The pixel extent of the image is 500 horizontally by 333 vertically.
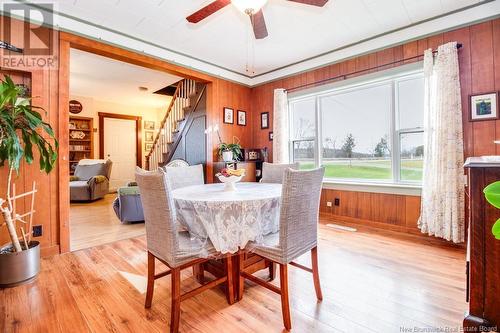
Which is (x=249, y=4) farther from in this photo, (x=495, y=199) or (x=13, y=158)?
(x=13, y=158)

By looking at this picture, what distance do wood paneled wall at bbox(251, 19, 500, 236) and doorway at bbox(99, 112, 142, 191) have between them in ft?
18.9

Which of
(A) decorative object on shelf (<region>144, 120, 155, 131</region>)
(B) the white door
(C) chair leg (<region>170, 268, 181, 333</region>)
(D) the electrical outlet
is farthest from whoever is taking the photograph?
(A) decorative object on shelf (<region>144, 120, 155, 131</region>)

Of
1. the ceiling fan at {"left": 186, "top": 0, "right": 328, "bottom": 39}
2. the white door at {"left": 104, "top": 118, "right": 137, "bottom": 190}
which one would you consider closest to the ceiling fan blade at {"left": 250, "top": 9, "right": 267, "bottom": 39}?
the ceiling fan at {"left": 186, "top": 0, "right": 328, "bottom": 39}

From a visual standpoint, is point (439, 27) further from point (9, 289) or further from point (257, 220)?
point (9, 289)

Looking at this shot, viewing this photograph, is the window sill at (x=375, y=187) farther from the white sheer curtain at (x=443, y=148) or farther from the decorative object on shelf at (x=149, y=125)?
the decorative object on shelf at (x=149, y=125)

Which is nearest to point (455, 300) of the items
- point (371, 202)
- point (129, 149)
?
point (371, 202)

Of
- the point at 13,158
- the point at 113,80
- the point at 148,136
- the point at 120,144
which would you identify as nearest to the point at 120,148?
the point at 120,144

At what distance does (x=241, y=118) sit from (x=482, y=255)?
13.7 feet

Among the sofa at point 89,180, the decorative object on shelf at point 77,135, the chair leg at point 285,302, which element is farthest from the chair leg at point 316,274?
the decorative object on shelf at point 77,135

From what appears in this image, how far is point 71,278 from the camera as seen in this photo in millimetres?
2146

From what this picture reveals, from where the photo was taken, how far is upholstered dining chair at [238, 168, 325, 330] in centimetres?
147

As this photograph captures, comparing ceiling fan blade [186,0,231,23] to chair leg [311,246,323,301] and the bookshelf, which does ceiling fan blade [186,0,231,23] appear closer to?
chair leg [311,246,323,301]

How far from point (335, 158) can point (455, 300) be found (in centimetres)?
256

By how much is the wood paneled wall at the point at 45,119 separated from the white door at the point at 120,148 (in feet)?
15.7
